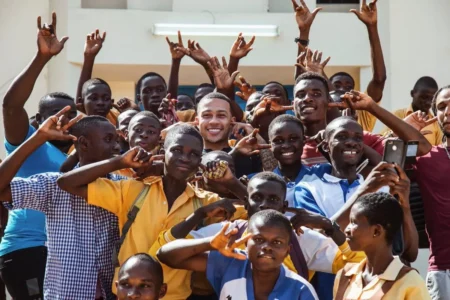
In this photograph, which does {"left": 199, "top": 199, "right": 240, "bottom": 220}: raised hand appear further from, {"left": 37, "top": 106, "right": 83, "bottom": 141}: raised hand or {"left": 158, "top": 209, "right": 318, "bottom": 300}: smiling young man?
{"left": 37, "top": 106, "right": 83, "bottom": 141}: raised hand

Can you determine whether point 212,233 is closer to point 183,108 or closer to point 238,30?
point 183,108

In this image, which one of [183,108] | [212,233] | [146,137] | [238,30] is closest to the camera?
[212,233]

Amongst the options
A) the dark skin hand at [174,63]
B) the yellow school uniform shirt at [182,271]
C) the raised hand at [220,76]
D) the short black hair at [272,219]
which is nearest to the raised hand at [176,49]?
the dark skin hand at [174,63]

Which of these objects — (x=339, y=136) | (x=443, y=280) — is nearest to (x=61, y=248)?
(x=339, y=136)

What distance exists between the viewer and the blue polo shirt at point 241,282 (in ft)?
14.7

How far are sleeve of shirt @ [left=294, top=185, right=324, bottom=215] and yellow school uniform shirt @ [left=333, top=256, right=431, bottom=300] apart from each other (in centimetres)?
68

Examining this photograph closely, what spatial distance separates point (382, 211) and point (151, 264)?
114 centimetres

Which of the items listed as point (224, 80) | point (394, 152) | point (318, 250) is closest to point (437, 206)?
point (394, 152)

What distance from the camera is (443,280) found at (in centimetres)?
539

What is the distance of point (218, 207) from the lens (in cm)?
479

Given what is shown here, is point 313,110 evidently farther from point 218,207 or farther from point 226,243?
point 226,243

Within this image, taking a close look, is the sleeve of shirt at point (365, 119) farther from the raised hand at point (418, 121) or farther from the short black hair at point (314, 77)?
the raised hand at point (418, 121)

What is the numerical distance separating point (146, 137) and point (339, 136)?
3.93 feet

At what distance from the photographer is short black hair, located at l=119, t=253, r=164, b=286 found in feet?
15.2
